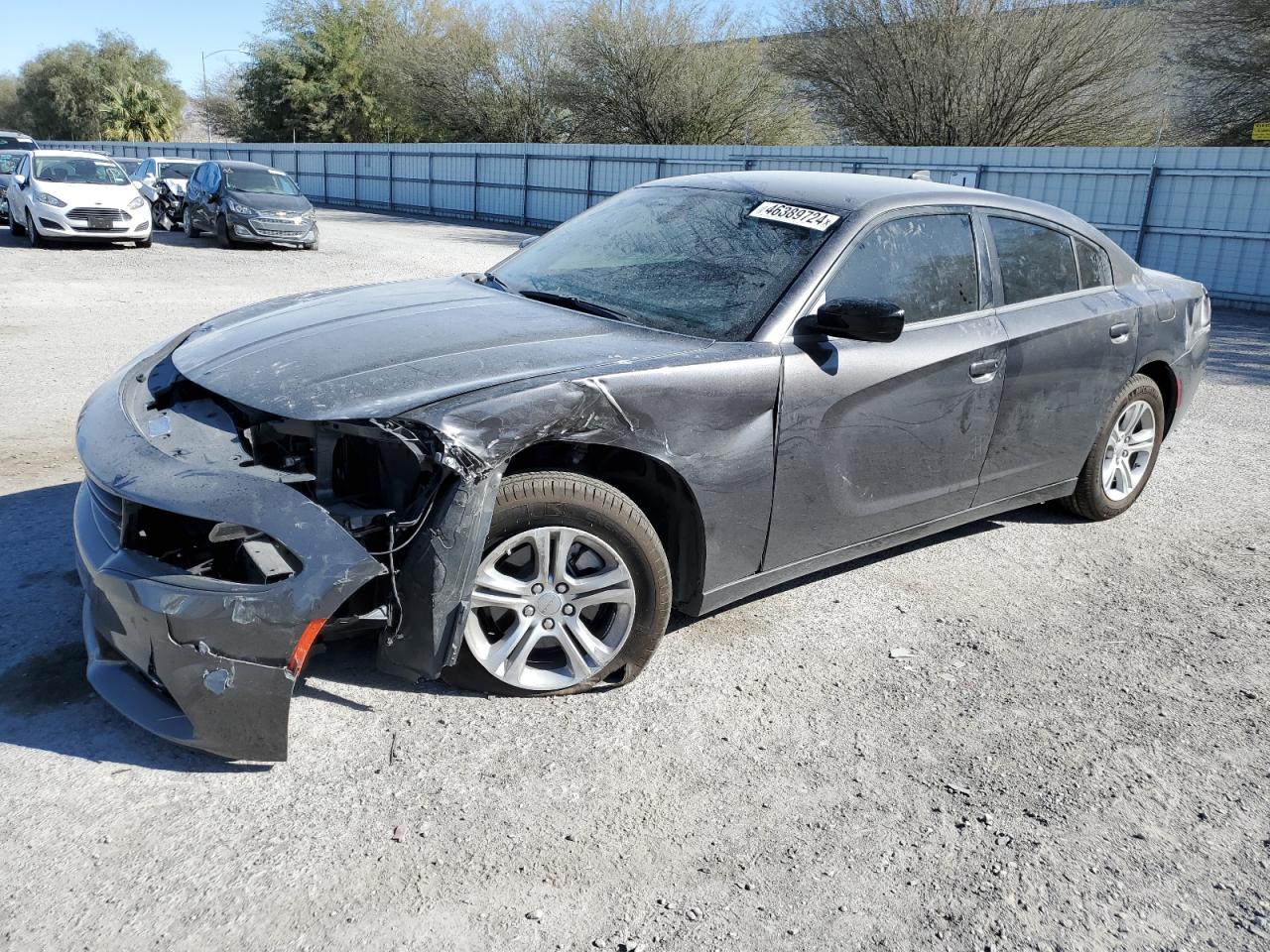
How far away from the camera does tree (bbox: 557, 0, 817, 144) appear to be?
33.7 m

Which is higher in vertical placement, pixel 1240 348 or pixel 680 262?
pixel 680 262

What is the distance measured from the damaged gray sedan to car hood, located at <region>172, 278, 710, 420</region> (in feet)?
0.05

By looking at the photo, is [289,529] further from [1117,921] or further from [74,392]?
[74,392]

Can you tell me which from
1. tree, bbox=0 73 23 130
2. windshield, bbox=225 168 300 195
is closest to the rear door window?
windshield, bbox=225 168 300 195

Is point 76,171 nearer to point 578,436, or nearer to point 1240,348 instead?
point 578,436

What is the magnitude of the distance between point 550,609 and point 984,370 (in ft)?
6.93

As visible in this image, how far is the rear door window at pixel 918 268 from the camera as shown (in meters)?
3.82

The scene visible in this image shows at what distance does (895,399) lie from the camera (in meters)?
3.82

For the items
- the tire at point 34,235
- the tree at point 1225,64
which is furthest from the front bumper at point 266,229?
the tree at point 1225,64

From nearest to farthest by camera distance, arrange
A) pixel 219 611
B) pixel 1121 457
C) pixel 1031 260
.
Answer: pixel 219 611
pixel 1031 260
pixel 1121 457

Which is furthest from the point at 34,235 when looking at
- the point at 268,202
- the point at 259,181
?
the point at 259,181

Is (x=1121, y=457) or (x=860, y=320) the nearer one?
(x=860, y=320)

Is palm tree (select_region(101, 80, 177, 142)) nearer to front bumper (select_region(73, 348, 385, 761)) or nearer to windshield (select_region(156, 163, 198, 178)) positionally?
windshield (select_region(156, 163, 198, 178))

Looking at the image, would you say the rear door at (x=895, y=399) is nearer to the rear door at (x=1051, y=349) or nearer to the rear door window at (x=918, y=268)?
the rear door window at (x=918, y=268)
